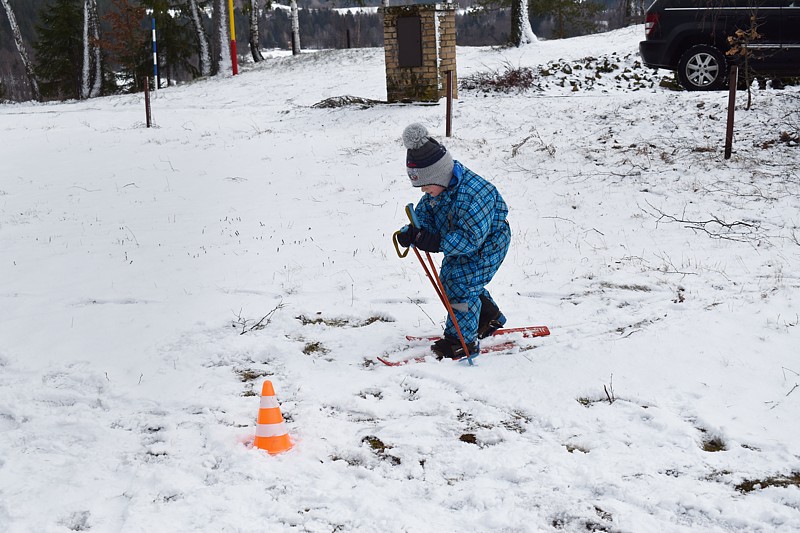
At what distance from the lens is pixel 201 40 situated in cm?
2962

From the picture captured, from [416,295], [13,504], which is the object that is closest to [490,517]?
[13,504]

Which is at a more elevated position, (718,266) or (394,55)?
(394,55)

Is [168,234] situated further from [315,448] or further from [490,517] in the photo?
[490,517]

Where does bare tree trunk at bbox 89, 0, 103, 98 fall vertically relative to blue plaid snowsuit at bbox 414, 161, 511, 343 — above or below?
above

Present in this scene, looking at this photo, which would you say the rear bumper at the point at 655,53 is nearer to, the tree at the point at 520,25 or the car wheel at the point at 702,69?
the car wheel at the point at 702,69

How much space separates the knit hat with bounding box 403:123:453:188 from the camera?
14.4ft

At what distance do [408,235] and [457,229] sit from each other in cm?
34

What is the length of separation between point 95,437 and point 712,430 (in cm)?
341

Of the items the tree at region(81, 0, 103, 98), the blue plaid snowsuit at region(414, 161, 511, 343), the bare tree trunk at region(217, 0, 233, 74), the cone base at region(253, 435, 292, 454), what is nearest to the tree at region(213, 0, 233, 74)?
the bare tree trunk at region(217, 0, 233, 74)

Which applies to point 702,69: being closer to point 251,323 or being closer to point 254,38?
point 251,323

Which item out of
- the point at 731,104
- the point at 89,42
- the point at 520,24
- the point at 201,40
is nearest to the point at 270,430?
the point at 731,104

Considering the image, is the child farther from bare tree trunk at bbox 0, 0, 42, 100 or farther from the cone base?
bare tree trunk at bbox 0, 0, 42, 100

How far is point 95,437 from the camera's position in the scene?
376 cm

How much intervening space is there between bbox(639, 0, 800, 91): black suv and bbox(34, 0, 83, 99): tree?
32.2m
